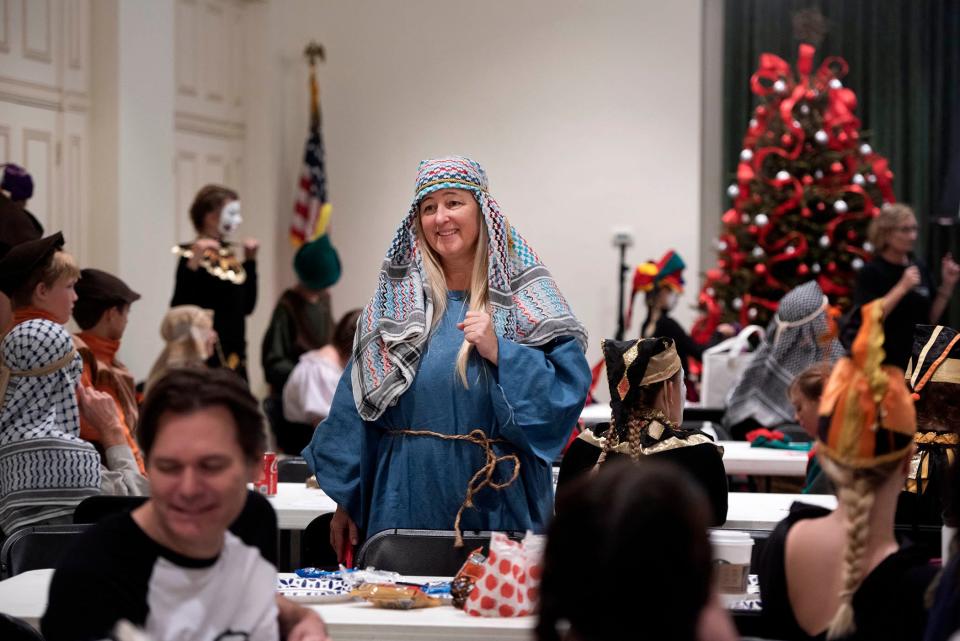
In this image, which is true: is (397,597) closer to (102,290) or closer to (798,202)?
(102,290)

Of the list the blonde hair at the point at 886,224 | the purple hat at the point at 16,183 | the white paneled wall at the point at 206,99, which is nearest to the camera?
the purple hat at the point at 16,183

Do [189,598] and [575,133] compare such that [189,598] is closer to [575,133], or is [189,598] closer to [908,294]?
[908,294]

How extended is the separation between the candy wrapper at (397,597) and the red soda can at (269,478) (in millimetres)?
1495

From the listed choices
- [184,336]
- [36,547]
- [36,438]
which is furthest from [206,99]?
[36,547]

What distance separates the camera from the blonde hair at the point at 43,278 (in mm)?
4297

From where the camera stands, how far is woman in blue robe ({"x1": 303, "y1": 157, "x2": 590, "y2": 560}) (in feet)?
10.9

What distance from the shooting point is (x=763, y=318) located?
9930 millimetres

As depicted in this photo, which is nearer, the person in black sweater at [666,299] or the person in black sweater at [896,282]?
the person in black sweater at [896,282]

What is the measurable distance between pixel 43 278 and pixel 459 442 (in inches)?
65.9

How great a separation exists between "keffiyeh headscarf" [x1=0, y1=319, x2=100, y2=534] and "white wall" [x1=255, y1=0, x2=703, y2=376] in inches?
278

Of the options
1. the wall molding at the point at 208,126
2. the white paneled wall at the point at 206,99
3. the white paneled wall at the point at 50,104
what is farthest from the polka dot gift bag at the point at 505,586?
the wall molding at the point at 208,126

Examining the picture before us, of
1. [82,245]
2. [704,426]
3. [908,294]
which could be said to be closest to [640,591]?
[704,426]

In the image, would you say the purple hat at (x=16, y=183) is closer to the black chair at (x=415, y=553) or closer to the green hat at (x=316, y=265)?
the green hat at (x=316, y=265)

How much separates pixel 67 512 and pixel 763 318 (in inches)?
271
